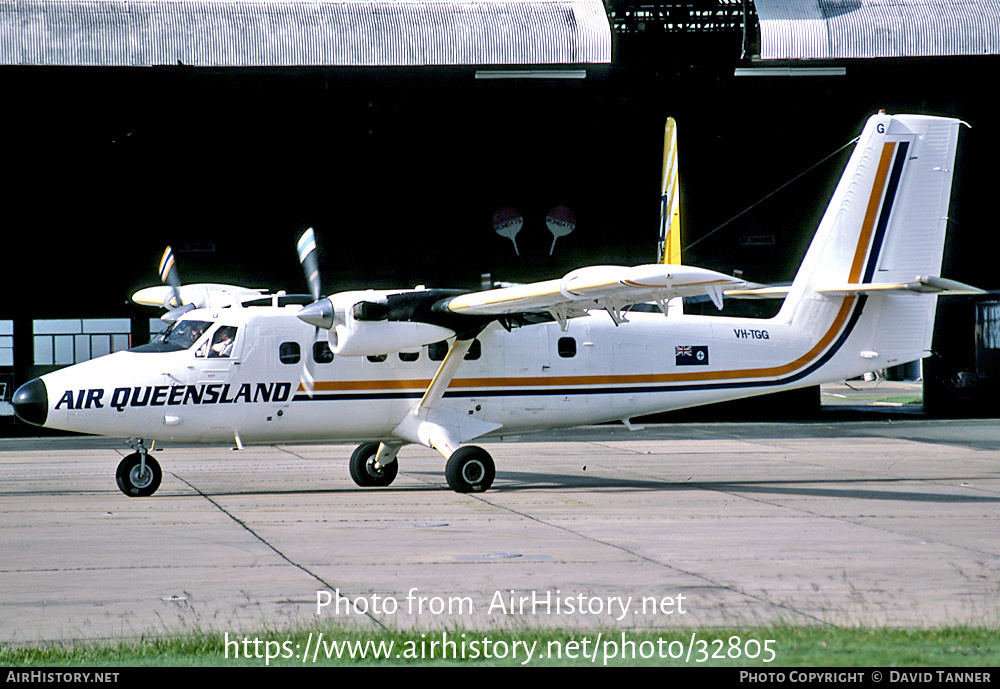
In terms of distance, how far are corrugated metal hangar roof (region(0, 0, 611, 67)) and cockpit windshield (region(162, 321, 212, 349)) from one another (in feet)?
45.7

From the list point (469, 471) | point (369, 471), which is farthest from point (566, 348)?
point (369, 471)

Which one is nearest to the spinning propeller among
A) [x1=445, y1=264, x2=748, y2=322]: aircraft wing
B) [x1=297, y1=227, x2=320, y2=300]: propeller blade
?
[x1=297, y1=227, x2=320, y2=300]: propeller blade

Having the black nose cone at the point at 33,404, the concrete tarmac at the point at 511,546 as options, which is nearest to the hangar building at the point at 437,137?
the concrete tarmac at the point at 511,546

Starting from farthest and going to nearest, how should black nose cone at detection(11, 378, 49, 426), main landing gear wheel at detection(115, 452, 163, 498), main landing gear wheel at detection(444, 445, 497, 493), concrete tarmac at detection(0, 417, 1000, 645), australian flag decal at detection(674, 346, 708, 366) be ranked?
australian flag decal at detection(674, 346, 708, 366), main landing gear wheel at detection(444, 445, 497, 493), main landing gear wheel at detection(115, 452, 163, 498), black nose cone at detection(11, 378, 49, 426), concrete tarmac at detection(0, 417, 1000, 645)

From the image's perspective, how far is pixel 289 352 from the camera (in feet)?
53.9

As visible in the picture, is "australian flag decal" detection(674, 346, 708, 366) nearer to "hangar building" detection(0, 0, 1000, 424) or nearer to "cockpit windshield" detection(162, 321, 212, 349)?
"cockpit windshield" detection(162, 321, 212, 349)

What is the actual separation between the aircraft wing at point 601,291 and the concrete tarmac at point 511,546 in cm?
250

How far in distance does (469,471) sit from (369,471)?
1.99 meters

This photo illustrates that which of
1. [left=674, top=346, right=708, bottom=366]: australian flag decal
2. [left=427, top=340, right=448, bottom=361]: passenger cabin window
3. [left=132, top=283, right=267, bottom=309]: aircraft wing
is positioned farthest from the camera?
[left=132, top=283, right=267, bottom=309]: aircraft wing

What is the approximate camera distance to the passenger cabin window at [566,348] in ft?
57.1

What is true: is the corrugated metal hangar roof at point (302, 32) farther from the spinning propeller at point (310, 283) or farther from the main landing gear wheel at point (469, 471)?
the main landing gear wheel at point (469, 471)

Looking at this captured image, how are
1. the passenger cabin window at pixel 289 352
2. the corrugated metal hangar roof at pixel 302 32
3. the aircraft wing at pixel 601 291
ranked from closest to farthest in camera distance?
1. the aircraft wing at pixel 601 291
2. the passenger cabin window at pixel 289 352
3. the corrugated metal hangar roof at pixel 302 32

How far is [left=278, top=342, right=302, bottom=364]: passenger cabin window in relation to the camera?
16.4 meters

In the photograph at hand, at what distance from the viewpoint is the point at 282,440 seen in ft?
54.4
